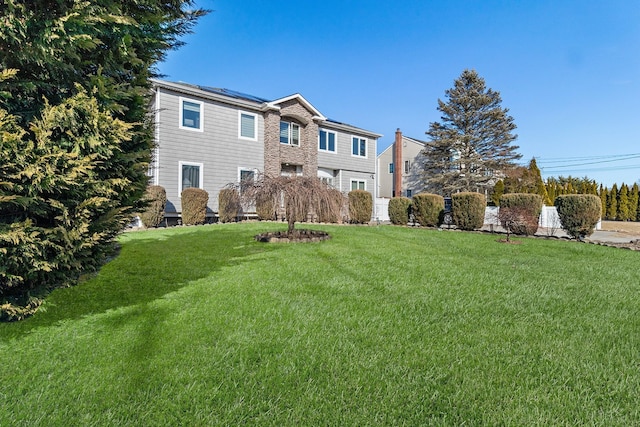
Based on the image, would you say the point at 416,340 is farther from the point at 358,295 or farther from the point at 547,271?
the point at 547,271

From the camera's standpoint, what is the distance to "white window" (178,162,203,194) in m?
13.1

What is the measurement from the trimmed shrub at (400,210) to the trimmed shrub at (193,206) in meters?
7.85

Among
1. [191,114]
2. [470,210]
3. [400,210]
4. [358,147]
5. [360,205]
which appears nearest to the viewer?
[470,210]

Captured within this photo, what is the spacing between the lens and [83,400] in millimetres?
1804

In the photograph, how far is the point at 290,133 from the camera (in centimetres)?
1650

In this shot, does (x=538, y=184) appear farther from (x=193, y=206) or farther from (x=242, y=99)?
(x=193, y=206)

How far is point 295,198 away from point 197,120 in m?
8.91

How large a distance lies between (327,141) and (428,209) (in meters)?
8.25

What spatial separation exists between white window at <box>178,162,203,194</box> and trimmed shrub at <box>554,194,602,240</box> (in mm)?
13250

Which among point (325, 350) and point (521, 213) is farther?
point (521, 213)

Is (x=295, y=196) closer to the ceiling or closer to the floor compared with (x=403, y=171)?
closer to the floor

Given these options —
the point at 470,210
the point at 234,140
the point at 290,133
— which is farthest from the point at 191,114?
the point at 470,210

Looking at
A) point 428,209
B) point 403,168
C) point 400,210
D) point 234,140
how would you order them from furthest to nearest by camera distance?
point 403,168
point 234,140
point 400,210
point 428,209

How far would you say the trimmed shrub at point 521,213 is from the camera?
881cm
